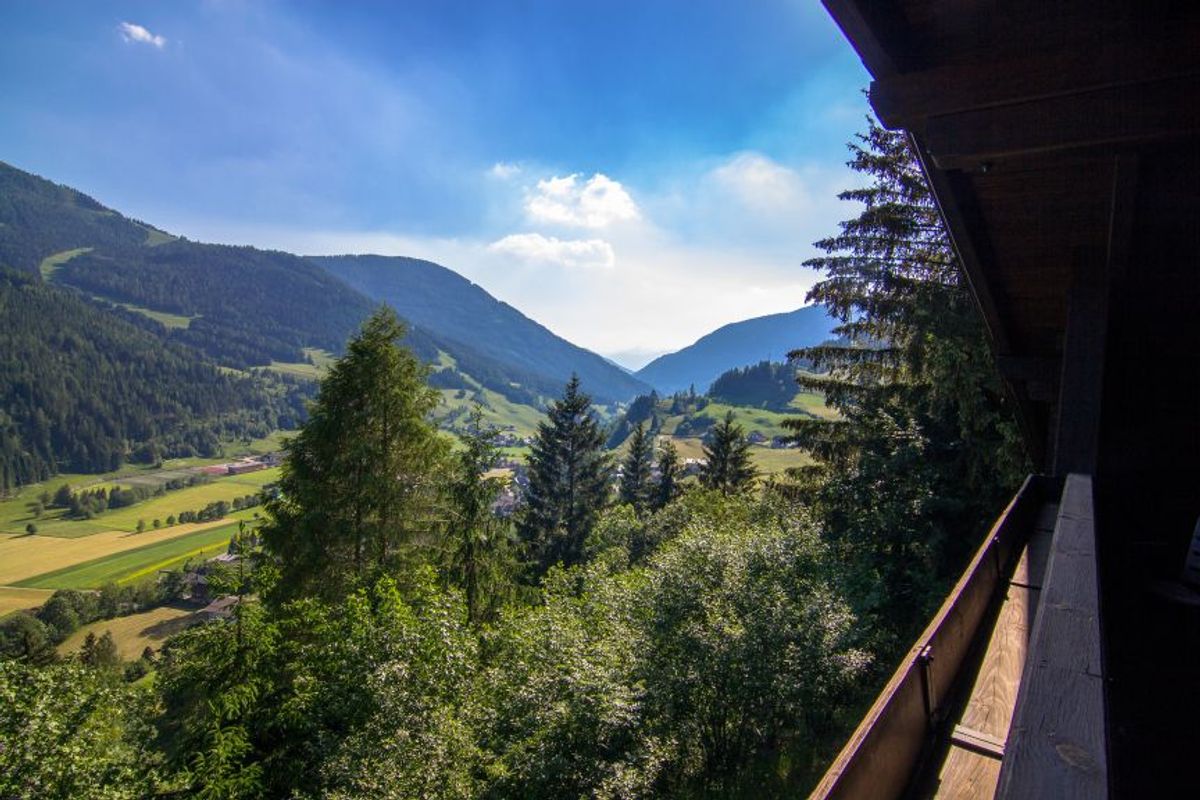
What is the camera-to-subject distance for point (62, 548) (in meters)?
93.2

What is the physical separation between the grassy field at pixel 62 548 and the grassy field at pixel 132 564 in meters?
2.28

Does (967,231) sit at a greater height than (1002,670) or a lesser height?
greater

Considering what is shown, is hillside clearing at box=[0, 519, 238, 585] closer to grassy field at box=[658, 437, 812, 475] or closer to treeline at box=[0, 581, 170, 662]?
treeline at box=[0, 581, 170, 662]

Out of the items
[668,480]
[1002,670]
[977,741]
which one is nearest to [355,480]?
[1002,670]

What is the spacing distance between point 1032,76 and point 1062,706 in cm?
227

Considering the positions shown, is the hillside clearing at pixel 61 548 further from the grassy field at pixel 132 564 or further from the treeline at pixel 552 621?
the treeline at pixel 552 621

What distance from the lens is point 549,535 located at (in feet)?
113

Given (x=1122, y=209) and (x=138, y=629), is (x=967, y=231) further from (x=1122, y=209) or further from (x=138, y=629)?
(x=138, y=629)

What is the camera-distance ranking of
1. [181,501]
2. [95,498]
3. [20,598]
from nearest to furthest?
[20,598]
[181,501]
[95,498]

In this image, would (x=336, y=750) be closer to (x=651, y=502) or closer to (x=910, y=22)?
(x=910, y=22)

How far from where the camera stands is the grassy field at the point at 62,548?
3253 inches

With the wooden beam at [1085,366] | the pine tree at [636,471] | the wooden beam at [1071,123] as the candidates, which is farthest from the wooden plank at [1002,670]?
the pine tree at [636,471]

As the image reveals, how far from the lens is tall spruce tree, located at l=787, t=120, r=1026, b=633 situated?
12281mm

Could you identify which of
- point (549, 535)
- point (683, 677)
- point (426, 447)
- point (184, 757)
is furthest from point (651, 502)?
point (184, 757)
